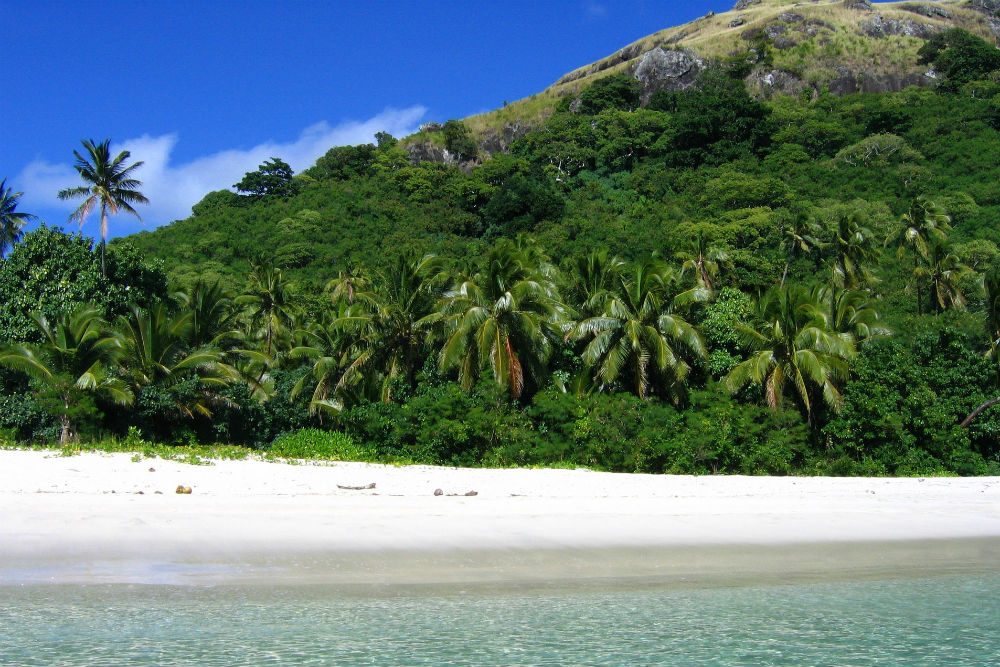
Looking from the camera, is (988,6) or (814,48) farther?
(988,6)

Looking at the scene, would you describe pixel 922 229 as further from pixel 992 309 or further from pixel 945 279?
pixel 992 309

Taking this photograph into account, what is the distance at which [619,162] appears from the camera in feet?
235

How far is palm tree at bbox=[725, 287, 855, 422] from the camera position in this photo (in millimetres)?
23828

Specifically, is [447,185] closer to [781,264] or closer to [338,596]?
[781,264]

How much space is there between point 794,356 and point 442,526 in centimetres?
1503

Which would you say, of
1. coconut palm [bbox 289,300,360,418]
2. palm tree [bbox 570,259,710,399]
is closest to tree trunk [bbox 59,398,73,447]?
coconut palm [bbox 289,300,360,418]

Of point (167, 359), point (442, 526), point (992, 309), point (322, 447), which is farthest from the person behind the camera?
point (992, 309)

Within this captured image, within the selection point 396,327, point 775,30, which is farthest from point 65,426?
point 775,30

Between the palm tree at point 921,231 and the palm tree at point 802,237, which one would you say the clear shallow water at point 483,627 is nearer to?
the palm tree at point 921,231

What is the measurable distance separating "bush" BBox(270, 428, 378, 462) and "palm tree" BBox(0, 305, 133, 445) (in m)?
4.36

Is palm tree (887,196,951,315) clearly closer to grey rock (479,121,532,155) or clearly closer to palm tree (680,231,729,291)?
palm tree (680,231,729,291)

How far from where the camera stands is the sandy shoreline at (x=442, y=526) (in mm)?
9969

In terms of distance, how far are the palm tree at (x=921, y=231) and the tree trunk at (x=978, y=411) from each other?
13.8 m

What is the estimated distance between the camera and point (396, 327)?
26797mm
